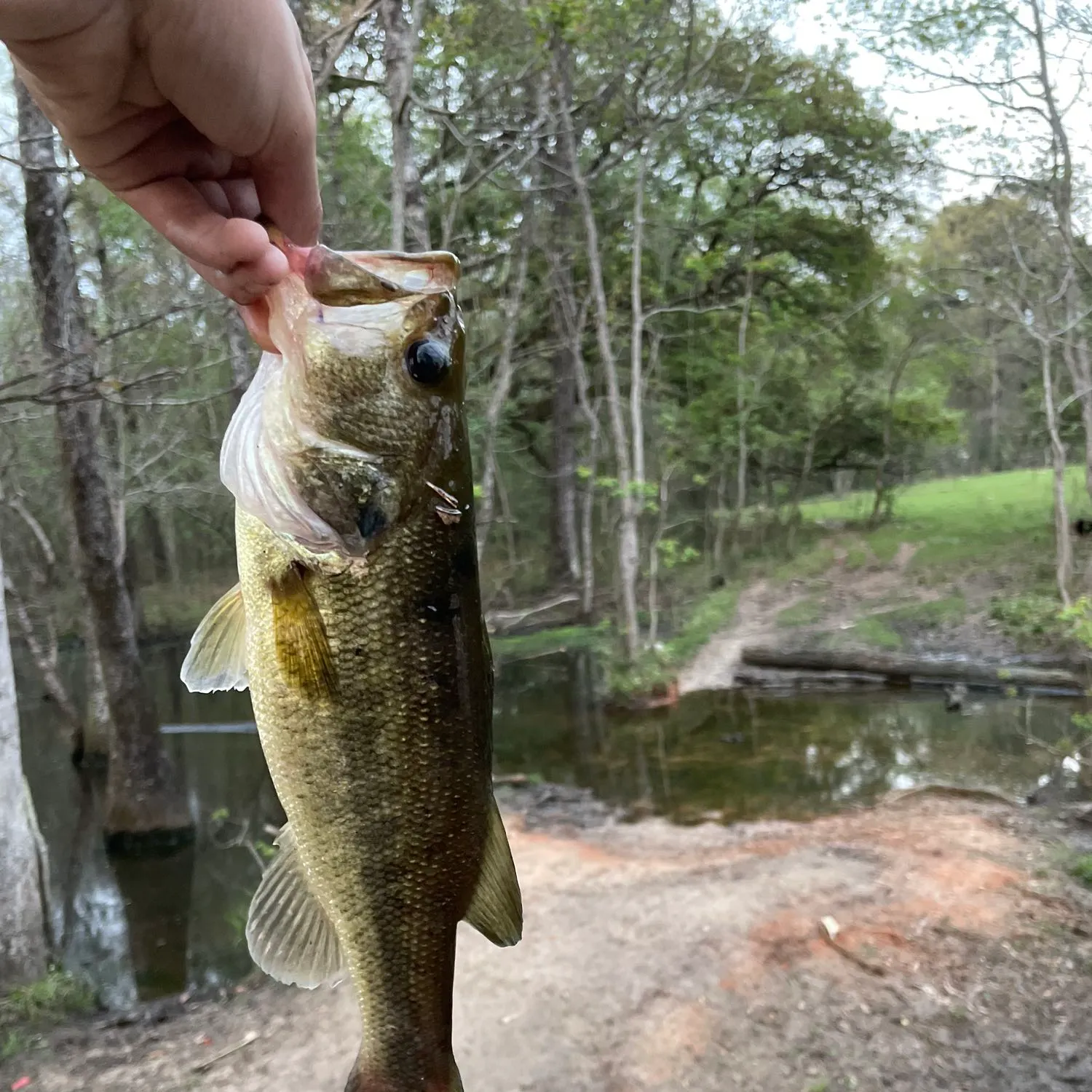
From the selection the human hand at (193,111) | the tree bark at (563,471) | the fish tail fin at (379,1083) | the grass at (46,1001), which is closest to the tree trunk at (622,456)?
the tree bark at (563,471)

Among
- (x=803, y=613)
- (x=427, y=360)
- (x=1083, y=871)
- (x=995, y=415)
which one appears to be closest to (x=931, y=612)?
(x=803, y=613)

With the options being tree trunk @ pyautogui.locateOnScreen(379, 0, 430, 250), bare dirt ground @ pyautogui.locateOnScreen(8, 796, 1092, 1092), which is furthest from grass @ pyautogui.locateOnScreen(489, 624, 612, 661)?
tree trunk @ pyautogui.locateOnScreen(379, 0, 430, 250)

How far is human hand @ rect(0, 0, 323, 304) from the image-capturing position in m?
1.26

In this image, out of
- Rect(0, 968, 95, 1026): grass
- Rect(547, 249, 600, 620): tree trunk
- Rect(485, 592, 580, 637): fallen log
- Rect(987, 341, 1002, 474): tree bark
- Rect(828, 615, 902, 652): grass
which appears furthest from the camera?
Rect(987, 341, 1002, 474): tree bark

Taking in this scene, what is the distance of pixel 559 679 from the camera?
17203mm

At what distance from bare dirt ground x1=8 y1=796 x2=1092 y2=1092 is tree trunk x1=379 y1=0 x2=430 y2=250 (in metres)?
6.05

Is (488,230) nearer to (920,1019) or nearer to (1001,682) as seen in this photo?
(1001,682)

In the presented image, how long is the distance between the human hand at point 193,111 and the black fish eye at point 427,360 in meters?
0.28

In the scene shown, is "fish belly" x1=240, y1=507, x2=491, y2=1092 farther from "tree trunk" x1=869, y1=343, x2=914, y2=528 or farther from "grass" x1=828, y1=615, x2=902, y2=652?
"tree trunk" x1=869, y1=343, x2=914, y2=528

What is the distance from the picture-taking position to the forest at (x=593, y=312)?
32.9 feet

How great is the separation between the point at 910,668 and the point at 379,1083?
50.1 ft

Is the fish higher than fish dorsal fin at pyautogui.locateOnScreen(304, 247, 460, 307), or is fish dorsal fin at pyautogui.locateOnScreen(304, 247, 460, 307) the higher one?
fish dorsal fin at pyautogui.locateOnScreen(304, 247, 460, 307)

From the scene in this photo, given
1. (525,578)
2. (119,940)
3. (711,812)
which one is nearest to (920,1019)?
(711,812)

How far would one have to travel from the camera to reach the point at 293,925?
173cm
